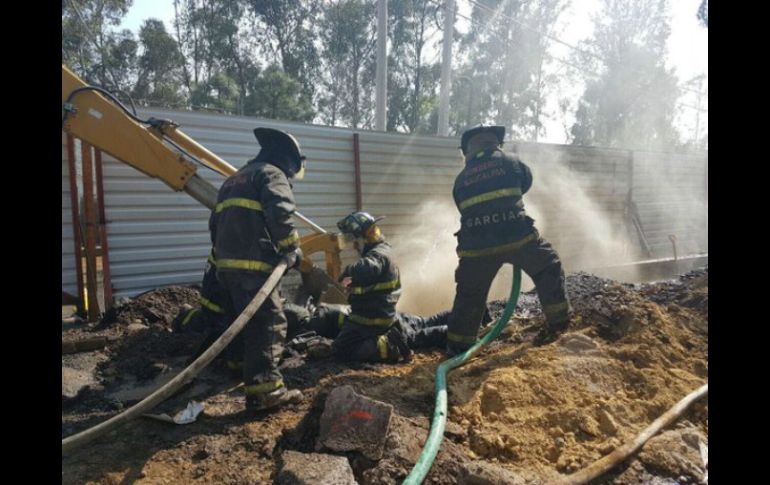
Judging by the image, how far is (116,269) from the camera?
5902 mm

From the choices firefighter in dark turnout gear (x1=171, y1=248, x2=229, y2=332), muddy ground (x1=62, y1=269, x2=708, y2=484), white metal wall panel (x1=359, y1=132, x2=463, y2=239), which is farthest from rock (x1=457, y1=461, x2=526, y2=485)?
white metal wall panel (x1=359, y1=132, x2=463, y2=239)

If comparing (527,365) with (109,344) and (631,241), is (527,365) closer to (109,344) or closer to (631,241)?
(109,344)

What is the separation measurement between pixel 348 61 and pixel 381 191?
20.8m

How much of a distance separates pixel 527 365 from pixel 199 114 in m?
5.28

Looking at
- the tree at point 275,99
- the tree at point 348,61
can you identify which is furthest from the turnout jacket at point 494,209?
the tree at point 348,61

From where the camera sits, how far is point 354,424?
2566mm

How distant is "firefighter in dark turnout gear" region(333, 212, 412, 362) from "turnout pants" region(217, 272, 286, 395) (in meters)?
0.95

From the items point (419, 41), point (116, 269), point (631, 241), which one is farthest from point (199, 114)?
point (419, 41)

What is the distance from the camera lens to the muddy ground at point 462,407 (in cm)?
250

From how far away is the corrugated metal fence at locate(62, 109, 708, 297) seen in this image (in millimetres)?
6023

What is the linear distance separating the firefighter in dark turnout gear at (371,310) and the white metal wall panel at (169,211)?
3036 mm

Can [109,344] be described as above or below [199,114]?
below

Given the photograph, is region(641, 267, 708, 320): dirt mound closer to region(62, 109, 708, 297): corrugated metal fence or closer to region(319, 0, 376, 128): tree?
region(62, 109, 708, 297): corrugated metal fence

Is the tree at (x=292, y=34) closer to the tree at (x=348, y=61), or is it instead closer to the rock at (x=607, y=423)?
the tree at (x=348, y=61)
